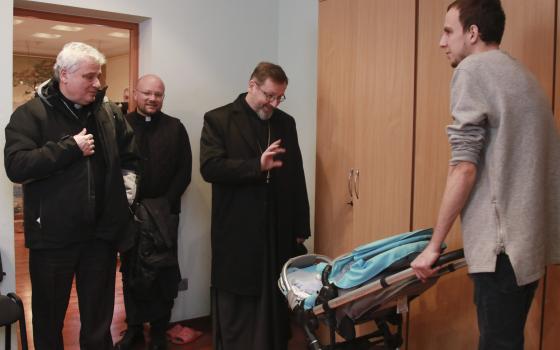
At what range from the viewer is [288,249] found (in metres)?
2.92

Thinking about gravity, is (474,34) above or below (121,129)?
above

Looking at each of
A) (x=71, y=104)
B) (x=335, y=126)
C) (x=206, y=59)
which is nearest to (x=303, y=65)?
(x=206, y=59)

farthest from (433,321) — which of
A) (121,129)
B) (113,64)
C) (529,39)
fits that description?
(113,64)

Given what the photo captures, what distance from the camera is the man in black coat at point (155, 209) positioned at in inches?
116

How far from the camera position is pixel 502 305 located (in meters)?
1.62

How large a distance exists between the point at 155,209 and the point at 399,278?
5.25ft

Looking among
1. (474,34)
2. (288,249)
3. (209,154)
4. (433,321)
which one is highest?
(474,34)

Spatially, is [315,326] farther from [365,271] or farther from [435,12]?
[435,12]

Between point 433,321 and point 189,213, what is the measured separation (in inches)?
69.2

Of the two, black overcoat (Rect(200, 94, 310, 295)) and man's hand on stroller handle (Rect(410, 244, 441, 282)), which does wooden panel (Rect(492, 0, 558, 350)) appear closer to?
man's hand on stroller handle (Rect(410, 244, 441, 282))

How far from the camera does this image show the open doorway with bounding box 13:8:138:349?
337 cm

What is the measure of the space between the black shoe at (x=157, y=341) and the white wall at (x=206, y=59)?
1.34 ft

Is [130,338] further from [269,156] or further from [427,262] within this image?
[427,262]

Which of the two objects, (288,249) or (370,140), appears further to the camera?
(288,249)
